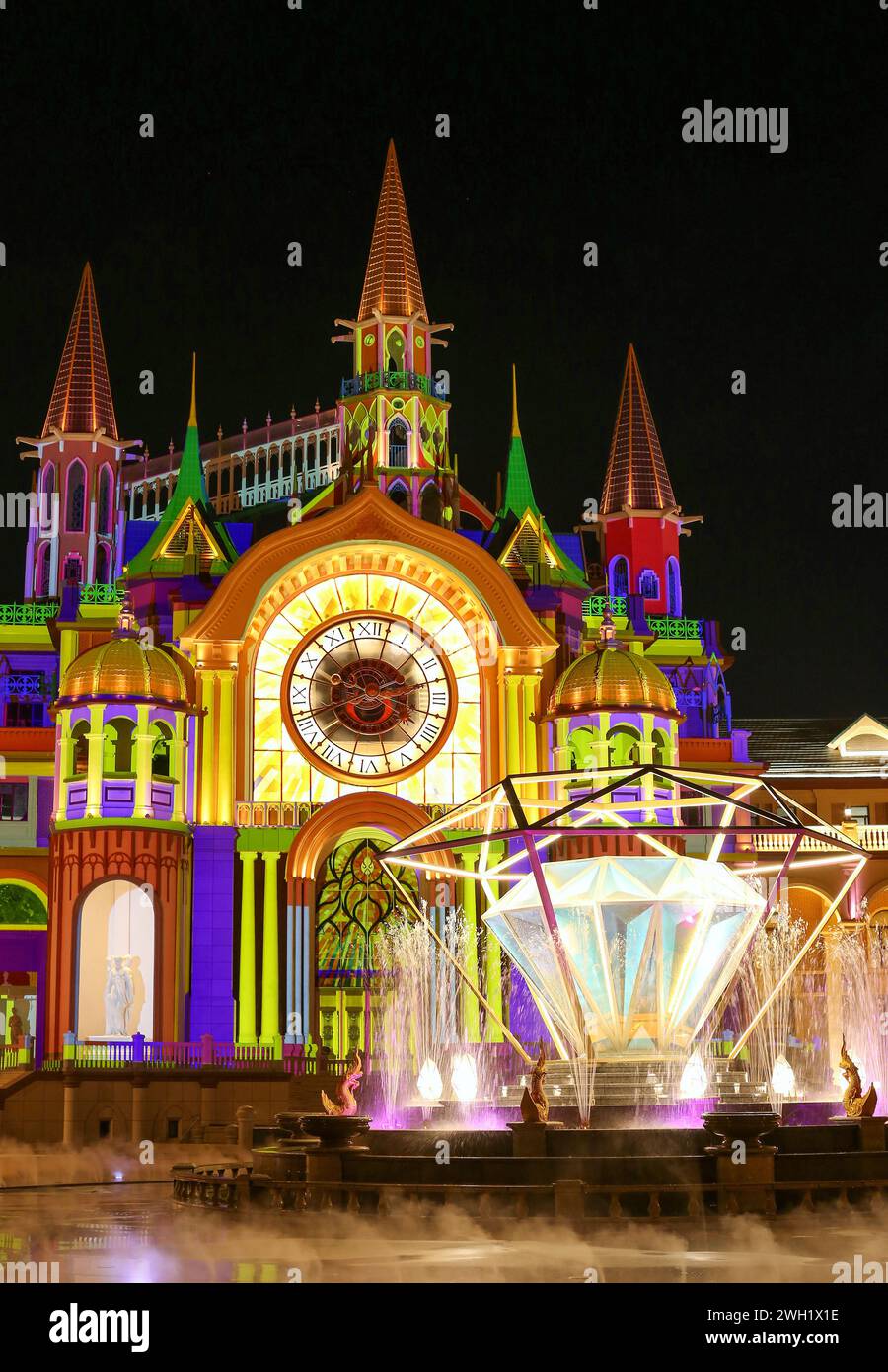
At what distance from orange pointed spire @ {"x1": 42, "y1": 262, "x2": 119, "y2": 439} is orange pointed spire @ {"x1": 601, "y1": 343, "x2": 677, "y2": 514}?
2056 centimetres

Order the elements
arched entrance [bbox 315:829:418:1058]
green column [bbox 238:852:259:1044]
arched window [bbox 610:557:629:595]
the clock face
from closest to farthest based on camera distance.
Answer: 1. green column [bbox 238:852:259:1044]
2. arched entrance [bbox 315:829:418:1058]
3. the clock face
4. arched window [bbox 610:557:629:595]

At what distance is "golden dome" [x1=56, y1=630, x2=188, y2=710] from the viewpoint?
5281cm

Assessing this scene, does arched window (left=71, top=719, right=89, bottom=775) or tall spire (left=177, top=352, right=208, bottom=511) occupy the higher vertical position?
tall spire (left=177, top=352, right=208, bottom=511)

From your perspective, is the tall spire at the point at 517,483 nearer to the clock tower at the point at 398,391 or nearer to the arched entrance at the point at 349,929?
the clock tower at the point at 398,391

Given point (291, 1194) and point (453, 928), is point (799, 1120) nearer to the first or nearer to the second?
point (291, 1194)

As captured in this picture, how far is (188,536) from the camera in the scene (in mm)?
59531

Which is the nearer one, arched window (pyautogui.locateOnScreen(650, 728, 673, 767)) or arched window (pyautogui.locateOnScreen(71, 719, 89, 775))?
arched window (pyautogui.locateOnScreen(71, 719, 89, 775))

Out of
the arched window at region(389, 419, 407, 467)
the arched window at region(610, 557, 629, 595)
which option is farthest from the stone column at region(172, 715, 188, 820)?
the arched window at region(610, 557, 629, 595)

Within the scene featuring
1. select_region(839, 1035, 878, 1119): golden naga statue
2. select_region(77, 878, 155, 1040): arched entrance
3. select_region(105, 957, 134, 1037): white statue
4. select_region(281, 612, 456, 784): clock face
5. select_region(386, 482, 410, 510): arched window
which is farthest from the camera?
select_region(386, 482, 410, 510): arched window

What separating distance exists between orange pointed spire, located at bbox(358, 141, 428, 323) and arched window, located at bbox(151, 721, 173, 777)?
59.4 feet

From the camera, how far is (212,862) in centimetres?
5366

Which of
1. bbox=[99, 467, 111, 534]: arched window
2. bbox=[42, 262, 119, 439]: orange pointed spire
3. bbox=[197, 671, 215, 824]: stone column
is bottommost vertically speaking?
bbox=[197, 671, 215, 824]: stone column

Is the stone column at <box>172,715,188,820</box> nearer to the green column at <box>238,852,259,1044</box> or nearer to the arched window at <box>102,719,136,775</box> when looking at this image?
the arched window at <box>102,719,136,775</box>

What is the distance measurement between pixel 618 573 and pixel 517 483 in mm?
9886
